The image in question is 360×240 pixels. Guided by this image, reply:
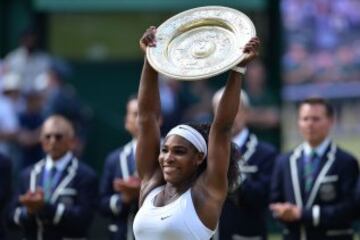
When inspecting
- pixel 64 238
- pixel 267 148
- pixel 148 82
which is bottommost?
pixel 64 238

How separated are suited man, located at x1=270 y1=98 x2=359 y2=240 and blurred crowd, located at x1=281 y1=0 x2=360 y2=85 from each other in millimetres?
5561

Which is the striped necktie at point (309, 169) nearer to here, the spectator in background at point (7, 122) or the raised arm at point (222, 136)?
the raised arm at point (222, 136)

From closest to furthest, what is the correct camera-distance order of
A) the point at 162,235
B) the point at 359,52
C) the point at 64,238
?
the point at 162,235 < the point at 64,238 < the point at 359,52

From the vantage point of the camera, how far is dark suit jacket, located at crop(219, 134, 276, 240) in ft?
36.4

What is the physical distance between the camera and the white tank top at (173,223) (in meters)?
7.55

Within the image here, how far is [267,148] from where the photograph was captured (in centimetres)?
1145

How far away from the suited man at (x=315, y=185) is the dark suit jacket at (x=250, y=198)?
0.15m

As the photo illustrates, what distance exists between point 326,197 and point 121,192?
1763 millimetres

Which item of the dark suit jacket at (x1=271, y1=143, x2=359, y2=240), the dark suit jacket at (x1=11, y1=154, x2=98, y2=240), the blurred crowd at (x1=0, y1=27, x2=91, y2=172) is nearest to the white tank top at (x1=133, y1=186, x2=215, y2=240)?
the dark suit jacket at (x1=271, y1=143, x2=359, y2=240)

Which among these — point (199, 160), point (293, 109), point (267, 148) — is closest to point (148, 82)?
point (199, 160)

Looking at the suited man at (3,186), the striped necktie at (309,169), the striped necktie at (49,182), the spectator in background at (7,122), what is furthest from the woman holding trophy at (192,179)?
the spectator in background at (7,122)

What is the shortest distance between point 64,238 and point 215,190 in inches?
154

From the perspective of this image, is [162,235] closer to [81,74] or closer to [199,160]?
[199,160]

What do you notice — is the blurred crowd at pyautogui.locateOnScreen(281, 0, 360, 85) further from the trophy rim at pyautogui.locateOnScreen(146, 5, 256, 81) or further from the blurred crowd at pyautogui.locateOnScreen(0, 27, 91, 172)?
the trophy rim at pyautogui.locateOnScreen(146, 5, 256, 81)
